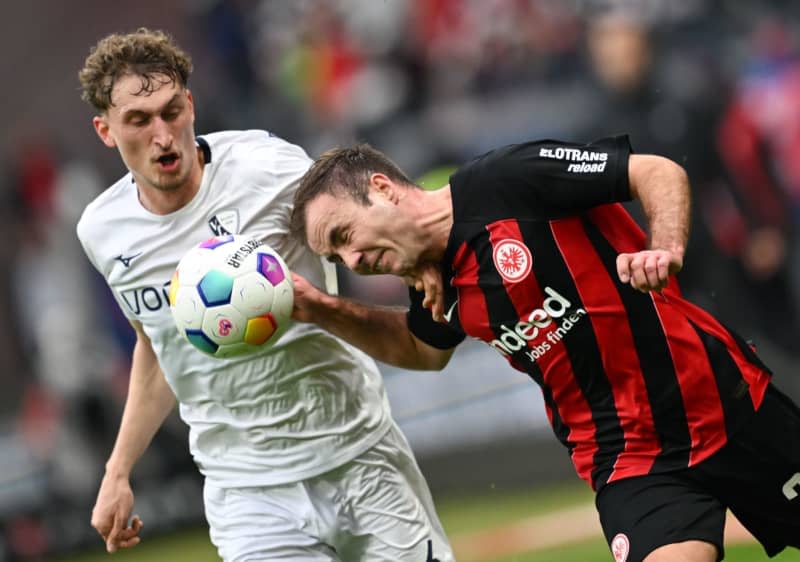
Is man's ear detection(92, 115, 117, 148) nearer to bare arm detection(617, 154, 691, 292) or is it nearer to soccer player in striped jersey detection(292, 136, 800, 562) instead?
soccer player in striped jersey detection(292, 136, 800, 562)

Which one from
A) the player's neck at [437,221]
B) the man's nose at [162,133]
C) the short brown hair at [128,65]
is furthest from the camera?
the short brown hair at [128,65]

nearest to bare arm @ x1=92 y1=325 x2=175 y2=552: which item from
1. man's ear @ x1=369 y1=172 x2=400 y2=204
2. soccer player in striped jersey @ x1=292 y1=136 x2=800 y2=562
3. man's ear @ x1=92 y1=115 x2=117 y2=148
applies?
man's ear @ x1=92 y1=115 x2=117 y2=148

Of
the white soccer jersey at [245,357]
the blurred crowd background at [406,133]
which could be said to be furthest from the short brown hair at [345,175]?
the blurred crowd background at [406,133]

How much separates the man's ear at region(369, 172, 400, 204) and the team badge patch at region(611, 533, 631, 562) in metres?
1.25

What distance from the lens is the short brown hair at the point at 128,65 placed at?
464cm

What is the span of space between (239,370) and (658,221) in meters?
1.62

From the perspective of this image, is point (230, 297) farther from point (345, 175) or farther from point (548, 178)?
point (548, 178)

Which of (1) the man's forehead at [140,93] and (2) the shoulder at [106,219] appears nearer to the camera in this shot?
(1) the man's forehead at [140,93]

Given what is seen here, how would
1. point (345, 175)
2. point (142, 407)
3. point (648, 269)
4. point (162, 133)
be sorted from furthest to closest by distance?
point (142, 407) < point (162, 133) < point (345, 175) < point (648, 269)

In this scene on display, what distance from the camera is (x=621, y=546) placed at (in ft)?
13.3

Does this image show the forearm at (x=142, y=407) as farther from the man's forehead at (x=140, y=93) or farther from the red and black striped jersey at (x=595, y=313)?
the red and black striped jersey at (x=595, y=313)

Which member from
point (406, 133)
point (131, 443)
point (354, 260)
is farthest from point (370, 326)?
point (406, 133)

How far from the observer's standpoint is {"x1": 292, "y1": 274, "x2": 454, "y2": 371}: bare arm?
4598 mm

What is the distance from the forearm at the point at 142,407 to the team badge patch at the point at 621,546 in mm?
1846
